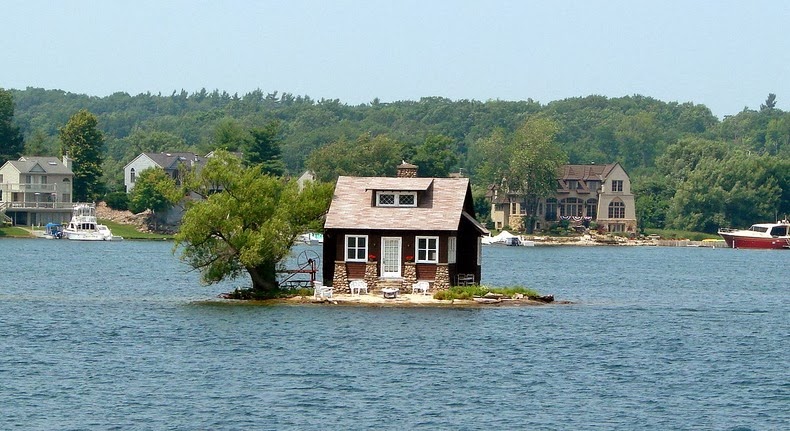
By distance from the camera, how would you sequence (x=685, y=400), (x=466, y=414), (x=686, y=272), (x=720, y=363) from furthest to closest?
1. (x=686, y=272)
2. (x=720, y=363)
3. (x=685, y=400)
4. (x=466, y=414)

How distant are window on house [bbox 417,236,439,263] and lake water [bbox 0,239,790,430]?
3.01m

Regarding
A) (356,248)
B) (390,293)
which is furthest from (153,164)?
(390,293)

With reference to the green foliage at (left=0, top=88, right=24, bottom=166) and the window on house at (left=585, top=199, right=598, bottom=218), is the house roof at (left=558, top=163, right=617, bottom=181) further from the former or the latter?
the green foliage at (left=0, top=88, right=24, bottom=166)

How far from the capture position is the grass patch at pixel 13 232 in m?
139

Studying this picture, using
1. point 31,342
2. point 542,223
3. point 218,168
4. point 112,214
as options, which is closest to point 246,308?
point 218,168

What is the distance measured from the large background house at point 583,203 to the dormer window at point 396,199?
112 metres

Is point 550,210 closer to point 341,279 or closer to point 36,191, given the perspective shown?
point 36,191

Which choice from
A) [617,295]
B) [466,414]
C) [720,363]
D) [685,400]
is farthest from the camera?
[617,295]

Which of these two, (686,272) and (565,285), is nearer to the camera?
(565,285)

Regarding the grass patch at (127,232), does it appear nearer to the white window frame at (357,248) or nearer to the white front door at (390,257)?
the white window frame at (357,248)

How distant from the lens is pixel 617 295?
2904 inches

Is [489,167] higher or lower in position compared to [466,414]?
higher

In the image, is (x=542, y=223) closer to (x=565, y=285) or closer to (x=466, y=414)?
(x=565, y=285)

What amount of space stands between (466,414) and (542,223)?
137620 mm
